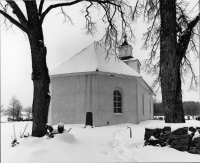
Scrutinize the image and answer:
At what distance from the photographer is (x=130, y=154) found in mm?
6254

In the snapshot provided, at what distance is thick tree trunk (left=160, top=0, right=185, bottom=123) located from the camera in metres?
7.07

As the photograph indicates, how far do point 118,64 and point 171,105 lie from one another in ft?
42.4

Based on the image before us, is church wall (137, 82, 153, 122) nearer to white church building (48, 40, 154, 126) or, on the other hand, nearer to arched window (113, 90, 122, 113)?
white church building (48, 40, 154, 126)

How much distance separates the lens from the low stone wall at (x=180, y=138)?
5765mm

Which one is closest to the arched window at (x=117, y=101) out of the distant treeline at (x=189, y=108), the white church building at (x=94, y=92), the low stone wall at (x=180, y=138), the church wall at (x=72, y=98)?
the white church building at (x=94, y=92)

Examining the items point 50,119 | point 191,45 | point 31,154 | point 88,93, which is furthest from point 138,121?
point 31,154

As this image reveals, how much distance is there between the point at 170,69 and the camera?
7.20 meters

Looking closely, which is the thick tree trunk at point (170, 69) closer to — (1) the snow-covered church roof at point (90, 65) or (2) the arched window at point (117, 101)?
(1) the snow-covered church roof at point (90, 65)

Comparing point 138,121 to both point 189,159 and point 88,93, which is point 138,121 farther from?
point 189,159

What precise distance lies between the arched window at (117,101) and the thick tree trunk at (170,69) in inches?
430

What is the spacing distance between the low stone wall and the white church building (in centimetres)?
949

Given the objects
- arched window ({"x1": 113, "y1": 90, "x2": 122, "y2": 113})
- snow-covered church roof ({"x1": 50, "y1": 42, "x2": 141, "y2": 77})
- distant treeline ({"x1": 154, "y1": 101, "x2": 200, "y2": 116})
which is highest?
snow-covered church roof ({"x1": 50, "y1": 42, "x2": 141, "y2": 77})

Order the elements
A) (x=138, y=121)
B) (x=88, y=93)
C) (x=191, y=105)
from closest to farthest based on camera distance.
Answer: (x=88, y=93)
(x=138, y=121)
(x=191, y=105)

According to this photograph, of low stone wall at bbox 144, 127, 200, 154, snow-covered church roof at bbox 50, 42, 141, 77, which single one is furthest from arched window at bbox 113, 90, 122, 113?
low stone wall at bbox 144, 127, 200, 154
